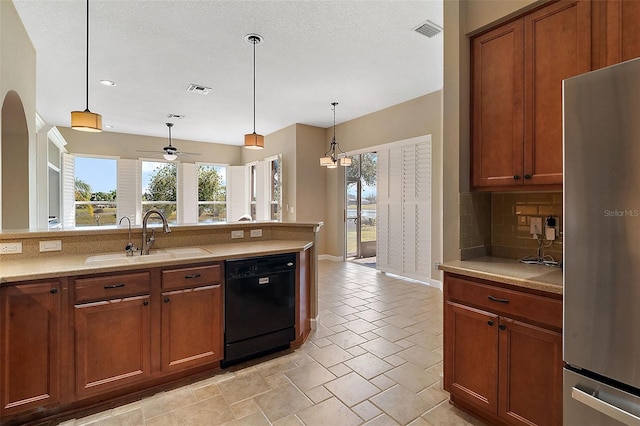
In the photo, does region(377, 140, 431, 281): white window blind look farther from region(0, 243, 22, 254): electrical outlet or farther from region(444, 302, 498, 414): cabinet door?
region(0, 243, 22, 254): electrical outlet

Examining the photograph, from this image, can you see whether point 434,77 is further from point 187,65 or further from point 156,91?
point 156,91

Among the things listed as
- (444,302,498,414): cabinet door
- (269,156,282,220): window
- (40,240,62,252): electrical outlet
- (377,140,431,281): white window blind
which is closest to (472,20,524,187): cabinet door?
(444,302,498,414): cabinet door

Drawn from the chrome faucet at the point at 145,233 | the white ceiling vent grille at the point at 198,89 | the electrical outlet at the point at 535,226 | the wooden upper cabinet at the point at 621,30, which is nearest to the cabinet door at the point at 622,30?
the wooden upper cabinet at the point at 621,30

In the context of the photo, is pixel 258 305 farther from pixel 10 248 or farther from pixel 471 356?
pixel 10 248

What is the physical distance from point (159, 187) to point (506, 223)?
834 cm

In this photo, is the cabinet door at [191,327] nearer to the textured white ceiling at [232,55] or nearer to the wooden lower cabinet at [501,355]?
the wooden lower cabinet at [501,355]

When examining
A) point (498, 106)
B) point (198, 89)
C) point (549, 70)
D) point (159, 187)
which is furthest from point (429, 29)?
point (159, 187)

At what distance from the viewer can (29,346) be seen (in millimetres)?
1869

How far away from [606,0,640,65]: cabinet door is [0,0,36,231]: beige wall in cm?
419

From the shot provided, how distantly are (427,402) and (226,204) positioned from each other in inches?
319

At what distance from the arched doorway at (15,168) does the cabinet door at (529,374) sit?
4.48 m

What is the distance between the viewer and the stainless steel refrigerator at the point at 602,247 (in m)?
1.27

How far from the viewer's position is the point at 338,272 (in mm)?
6102

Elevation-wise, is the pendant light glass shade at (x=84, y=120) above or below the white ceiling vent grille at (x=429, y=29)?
below
